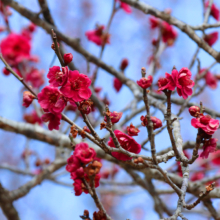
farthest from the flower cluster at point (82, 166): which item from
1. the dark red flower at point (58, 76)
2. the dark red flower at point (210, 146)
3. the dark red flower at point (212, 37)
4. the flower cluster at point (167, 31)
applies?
the flower cluster at point (167, 31)

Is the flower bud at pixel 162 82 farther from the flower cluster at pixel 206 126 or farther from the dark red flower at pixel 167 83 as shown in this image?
the flower cluster at pixel 206 126

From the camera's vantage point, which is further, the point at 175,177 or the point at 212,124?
the point at 175,177

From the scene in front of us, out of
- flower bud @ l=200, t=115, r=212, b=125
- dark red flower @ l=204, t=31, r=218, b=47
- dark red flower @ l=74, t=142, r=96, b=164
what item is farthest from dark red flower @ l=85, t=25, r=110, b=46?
dark red flower @ l=74, t=142, r=96, b=164

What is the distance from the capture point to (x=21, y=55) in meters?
2.98

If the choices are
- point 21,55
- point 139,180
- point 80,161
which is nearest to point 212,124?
point 80,161

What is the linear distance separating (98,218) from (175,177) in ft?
3.51

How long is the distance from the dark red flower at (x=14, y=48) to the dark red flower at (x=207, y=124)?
2238 millimetres

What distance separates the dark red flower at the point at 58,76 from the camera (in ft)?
3.62

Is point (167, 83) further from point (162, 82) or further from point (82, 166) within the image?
point (82, 166)

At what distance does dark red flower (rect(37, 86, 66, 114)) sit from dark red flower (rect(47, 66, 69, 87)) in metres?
0.02

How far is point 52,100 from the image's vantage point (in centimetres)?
115

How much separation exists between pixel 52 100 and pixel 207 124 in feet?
2.00

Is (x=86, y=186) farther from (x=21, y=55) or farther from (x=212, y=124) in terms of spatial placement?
(x=21, y=55)

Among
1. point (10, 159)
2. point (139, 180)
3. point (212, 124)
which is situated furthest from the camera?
point (10, 159)
